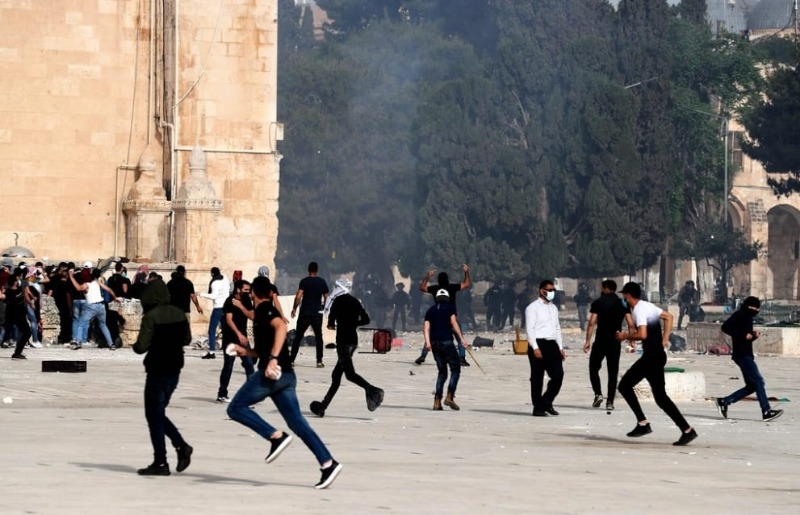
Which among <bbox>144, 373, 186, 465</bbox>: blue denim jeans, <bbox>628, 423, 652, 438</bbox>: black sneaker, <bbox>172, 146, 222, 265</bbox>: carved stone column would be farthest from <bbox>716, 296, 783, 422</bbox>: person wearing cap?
<bbox>172, 146, 222, 265</bbox>: carved stone column

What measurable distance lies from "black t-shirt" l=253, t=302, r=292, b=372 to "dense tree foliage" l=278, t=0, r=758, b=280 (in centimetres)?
4991

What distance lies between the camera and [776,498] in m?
11.8

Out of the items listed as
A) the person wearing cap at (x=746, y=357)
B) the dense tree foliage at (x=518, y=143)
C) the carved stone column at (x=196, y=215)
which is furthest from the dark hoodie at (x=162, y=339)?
the dense tree foliage at (x=518, y=143)

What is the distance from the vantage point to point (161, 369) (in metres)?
12.3

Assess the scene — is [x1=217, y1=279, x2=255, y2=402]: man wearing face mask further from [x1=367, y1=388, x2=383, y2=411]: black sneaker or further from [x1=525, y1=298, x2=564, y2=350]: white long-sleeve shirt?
[x1=525, y1=298, x2=564, y2=350]: white long-sleeve shirt

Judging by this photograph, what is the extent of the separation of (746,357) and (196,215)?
14042 millimetres

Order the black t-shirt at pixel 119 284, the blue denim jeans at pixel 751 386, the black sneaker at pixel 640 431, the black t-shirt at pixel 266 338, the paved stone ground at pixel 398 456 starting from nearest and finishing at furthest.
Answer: the paved stone ground at pixel 398 456, the black t-shirt at pixel 266 338, the black sneaker at pixel 640 431, the blue denim jeans at pixel 751 386, the black t-shirt at pixel 119 284

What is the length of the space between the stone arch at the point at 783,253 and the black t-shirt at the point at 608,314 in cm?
7925

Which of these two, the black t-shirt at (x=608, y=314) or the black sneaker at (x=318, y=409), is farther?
the black t-shirt at (x=608, y=314)

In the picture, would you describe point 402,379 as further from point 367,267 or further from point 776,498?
point 367,267

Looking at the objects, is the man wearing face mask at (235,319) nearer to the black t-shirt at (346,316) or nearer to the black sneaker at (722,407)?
the black t-shirt at (346,316)

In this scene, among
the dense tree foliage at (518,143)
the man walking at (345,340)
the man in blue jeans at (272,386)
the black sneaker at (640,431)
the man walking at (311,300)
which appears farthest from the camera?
the dense tree foliage at (518,143)

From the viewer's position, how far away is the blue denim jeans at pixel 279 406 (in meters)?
11.7

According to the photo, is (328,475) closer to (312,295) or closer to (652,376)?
(652,376)
